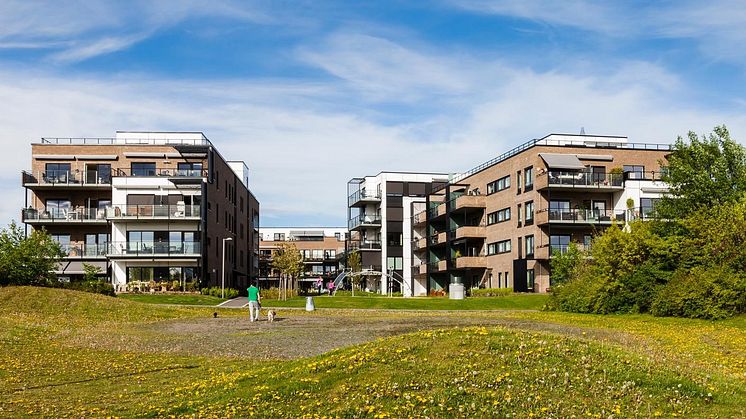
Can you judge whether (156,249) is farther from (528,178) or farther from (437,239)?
(528,178)

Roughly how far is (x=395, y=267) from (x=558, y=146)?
39655mm

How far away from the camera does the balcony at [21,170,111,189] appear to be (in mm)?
77875

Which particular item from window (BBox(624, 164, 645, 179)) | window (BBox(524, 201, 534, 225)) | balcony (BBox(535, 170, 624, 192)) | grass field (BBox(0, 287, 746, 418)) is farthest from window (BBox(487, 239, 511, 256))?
grass field (BBox(0, 287, 746, 418))

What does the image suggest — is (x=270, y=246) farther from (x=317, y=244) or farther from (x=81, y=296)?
(x=81, y=296)

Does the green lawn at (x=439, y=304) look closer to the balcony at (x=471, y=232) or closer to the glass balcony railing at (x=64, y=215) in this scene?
the balcony at (x=471, y=232)

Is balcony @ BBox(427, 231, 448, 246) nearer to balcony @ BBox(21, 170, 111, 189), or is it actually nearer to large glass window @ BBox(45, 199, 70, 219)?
balcony @ BBox(21, 170, 111, 189)

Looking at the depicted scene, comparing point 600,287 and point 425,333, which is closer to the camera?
point 425,333

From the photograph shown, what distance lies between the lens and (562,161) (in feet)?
233

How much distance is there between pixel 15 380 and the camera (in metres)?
19.5

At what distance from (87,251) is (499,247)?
130 feet

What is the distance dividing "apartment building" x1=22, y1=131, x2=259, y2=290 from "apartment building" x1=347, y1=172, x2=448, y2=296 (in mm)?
27259

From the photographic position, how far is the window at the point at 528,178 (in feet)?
239

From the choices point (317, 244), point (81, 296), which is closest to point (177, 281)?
point (81, 296)

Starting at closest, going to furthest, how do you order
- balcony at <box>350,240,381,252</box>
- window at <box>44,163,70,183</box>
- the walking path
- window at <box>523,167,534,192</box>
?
the walking path
window at <box>523,167,534,192</box>
window at <box>44,163,70,183</box>
balcony at <box>350,240,381,252</box>
